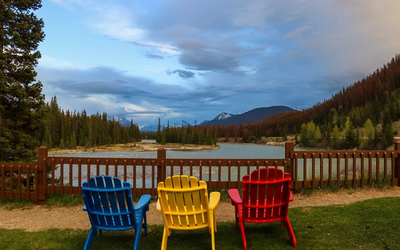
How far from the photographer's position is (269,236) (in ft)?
15.0

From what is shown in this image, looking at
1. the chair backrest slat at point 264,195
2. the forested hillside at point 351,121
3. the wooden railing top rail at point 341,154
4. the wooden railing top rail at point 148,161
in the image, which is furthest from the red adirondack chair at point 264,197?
the forested hillside at point 351,121

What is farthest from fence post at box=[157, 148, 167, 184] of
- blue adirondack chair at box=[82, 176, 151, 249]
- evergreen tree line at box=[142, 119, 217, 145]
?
evergreen tree line at box=[142, 119, 217, 145]

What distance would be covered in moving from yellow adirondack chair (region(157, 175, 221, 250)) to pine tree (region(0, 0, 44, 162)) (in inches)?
351

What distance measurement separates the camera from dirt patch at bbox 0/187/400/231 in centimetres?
570

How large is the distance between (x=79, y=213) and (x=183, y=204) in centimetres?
378

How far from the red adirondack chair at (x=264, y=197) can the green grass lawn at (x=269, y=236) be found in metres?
0.40

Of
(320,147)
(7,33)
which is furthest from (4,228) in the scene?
(320,147)

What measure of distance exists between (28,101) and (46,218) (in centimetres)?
614

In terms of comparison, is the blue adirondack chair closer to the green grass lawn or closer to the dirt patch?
the green grass lawn

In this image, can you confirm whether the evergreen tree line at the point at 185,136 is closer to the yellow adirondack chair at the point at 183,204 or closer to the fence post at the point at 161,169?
the fence post at the point at 161,169

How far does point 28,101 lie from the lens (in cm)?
1045

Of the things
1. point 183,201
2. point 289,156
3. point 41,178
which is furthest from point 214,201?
point 41,178

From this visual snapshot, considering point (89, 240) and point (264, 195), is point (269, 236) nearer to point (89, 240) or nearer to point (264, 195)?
point (264, 195)

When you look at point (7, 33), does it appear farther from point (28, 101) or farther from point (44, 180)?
point (44, 180)
